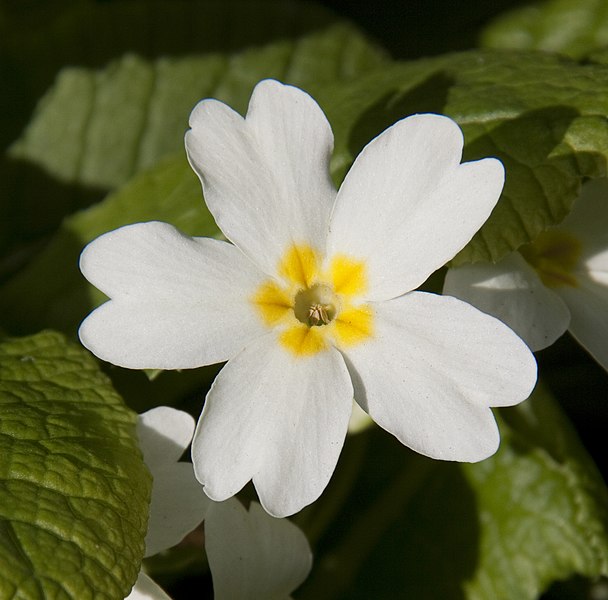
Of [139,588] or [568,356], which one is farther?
[568,356]

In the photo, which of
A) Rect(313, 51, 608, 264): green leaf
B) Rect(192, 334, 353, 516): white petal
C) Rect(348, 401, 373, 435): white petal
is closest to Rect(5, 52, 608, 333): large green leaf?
Rect(313, 51, 608, 264): green leaf

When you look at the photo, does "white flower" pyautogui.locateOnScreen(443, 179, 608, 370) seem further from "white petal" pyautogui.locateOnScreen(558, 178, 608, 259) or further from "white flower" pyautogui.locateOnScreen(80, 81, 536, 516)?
"white flower" pyautogui.locateOnScreen(80, 81, 536, 516)

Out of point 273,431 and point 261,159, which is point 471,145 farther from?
point 273,431

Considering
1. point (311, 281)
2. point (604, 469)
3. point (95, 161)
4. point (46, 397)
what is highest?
point (311, 281)

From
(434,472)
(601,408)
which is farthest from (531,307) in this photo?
(601,408)

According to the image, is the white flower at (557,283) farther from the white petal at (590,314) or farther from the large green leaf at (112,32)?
the large green leaf at (112,32)

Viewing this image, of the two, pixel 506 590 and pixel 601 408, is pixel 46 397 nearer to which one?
pixel 506 590

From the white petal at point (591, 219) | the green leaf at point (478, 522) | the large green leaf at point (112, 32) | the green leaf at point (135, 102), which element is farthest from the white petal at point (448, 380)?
the large green leaf at point (112, 32)
